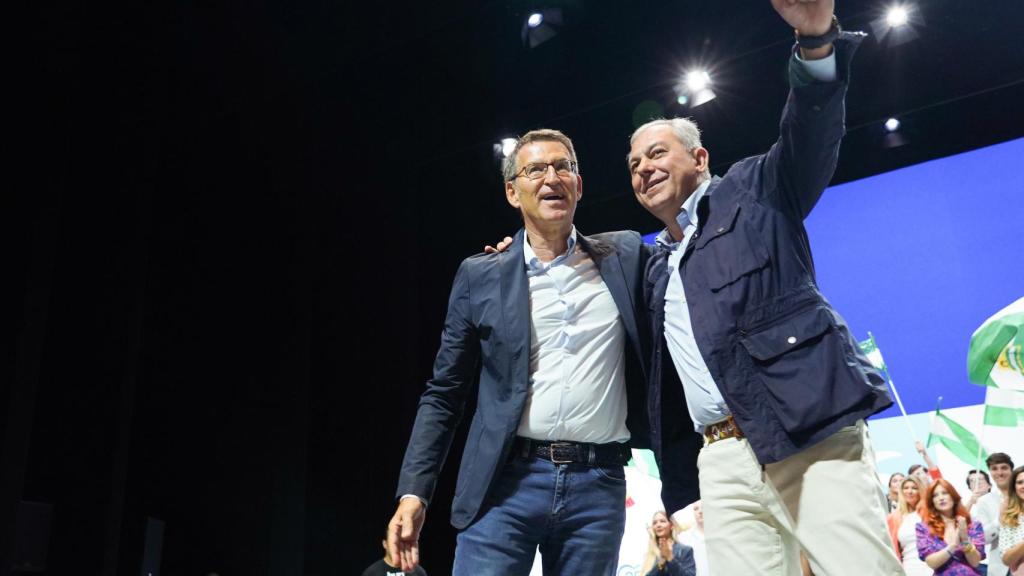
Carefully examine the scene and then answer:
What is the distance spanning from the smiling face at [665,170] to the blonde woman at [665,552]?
13.4ft

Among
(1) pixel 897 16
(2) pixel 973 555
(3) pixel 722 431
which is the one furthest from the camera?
(1) pixel 897 16

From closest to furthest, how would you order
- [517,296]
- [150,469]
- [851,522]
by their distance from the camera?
[851,522] → [517,296] → [150,469]

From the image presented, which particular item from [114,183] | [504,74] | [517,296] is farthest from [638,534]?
[517,296]

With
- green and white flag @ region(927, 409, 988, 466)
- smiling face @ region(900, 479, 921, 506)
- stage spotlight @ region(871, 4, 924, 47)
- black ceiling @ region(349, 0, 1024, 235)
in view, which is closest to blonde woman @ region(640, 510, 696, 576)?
smiling face @ region(900, 479, 921, 506)

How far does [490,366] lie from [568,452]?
300 mm

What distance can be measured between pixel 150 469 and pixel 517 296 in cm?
407

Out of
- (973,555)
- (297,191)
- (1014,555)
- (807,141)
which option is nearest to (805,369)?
(807,141)

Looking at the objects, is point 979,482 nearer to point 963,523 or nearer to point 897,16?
point 963,523

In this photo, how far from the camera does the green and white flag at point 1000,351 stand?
4.91 meters

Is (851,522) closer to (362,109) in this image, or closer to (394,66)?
(394,66)

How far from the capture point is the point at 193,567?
546 centimetres

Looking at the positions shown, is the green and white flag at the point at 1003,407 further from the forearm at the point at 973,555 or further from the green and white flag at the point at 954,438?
the forearm at the point at 973,555

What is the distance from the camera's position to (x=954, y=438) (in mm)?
5035

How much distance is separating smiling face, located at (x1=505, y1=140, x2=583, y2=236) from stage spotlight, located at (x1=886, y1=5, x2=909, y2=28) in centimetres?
398
